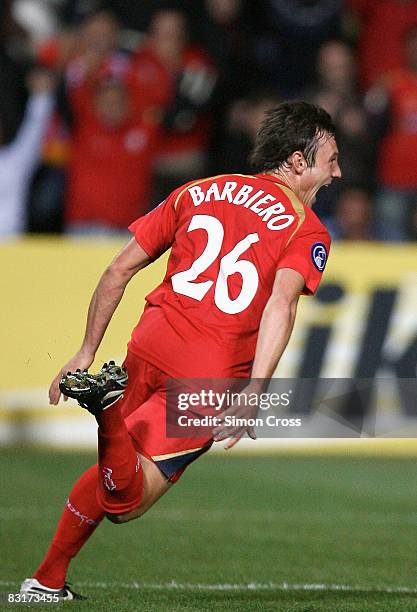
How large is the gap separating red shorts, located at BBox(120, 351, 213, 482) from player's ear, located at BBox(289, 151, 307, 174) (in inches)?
38.6

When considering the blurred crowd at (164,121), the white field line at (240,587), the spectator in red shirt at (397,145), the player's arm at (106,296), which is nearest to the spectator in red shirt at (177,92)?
the blurred crowd at (164,121)

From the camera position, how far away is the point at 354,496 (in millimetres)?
9430

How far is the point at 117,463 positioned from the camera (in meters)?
4.99

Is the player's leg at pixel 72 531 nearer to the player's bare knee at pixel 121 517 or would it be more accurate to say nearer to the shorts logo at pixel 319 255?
the player's bare knee at pixel 121 517

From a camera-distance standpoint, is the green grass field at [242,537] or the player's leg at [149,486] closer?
the player's leg at [149,486]

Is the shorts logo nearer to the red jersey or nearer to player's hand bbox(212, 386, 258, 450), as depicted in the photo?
the red jersey

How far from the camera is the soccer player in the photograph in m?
5.13

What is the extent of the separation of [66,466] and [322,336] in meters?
2.50

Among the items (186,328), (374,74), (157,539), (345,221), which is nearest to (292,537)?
(157,539)

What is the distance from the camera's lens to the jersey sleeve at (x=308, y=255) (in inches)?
194

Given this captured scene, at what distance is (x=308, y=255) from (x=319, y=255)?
0.19ft

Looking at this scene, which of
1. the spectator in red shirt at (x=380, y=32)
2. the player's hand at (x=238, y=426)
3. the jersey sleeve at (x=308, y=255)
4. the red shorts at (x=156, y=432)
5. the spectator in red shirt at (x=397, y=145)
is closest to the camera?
the player's hand at (x=238, y=426)

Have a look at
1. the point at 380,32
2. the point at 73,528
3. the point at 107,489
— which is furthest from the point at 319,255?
the point at 380,32

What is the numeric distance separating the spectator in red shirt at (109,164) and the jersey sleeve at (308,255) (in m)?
7.30
